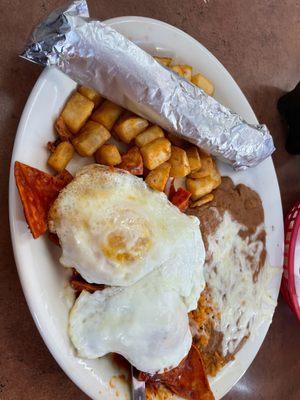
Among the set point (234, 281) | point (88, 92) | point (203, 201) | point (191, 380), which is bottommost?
point (191, 380)

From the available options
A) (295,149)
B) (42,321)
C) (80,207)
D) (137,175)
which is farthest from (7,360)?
(295,149)

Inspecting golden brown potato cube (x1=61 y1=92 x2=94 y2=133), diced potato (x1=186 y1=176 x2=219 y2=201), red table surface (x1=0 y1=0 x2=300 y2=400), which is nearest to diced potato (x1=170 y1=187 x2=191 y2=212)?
diced potato (x1=186 y1=176 x2=219 y2=201)

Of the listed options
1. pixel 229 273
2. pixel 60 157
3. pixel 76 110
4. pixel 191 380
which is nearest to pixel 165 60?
pixel 76 110

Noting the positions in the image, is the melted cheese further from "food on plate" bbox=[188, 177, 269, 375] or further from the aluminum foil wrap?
the aluminum foil wrap

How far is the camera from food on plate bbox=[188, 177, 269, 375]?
1.58m

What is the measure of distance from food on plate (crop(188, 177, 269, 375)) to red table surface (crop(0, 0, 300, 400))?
28 cm

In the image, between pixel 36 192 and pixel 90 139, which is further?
pixel 90 139

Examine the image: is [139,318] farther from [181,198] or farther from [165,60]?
[165,60]

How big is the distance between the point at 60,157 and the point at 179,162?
14.4 inches

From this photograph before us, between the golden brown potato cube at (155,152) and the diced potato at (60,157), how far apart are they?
8.7 inches

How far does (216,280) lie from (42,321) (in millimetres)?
587

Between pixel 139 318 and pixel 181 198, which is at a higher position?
pixel 181 198

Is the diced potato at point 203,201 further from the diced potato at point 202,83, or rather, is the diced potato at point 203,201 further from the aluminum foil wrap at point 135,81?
the diced potato at point 202,83

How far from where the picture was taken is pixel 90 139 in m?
1.34
